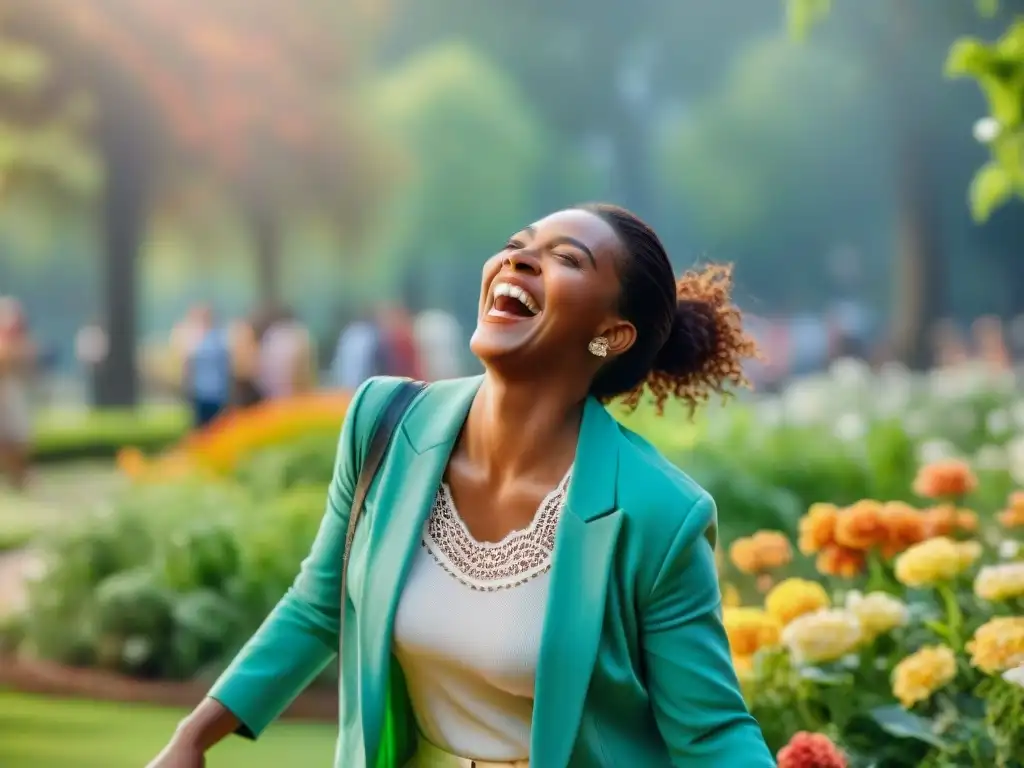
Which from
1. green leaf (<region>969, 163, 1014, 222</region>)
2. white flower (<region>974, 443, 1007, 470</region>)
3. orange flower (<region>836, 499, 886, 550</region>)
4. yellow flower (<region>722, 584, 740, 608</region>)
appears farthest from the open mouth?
white flower (<region>974, 443, 1007, 470</region>)

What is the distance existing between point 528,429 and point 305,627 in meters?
0.52

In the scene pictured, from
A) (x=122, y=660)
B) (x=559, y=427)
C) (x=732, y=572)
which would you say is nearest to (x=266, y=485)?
(x=122, y=660)

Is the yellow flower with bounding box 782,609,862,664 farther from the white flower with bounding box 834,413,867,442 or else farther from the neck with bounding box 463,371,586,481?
the white flower with bounding box 834,413,867,442

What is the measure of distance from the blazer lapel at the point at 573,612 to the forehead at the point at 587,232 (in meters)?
0.38

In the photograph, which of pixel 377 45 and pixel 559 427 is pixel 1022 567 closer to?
pixel 559 427

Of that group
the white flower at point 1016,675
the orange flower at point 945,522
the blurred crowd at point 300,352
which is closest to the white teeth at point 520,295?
the white flower at point 1016,675

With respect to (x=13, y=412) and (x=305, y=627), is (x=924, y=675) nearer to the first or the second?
(x=305, y=627)

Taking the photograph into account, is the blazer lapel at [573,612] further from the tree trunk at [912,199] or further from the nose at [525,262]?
the tree trunk at [912,199]

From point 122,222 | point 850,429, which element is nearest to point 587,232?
point 850,429

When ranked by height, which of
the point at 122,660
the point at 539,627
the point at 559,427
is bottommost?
the point at 122,660

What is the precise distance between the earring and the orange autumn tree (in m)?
16.0

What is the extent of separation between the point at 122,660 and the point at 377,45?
47.8 feet

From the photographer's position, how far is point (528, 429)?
96.7 inches

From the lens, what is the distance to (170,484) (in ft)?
24.6
